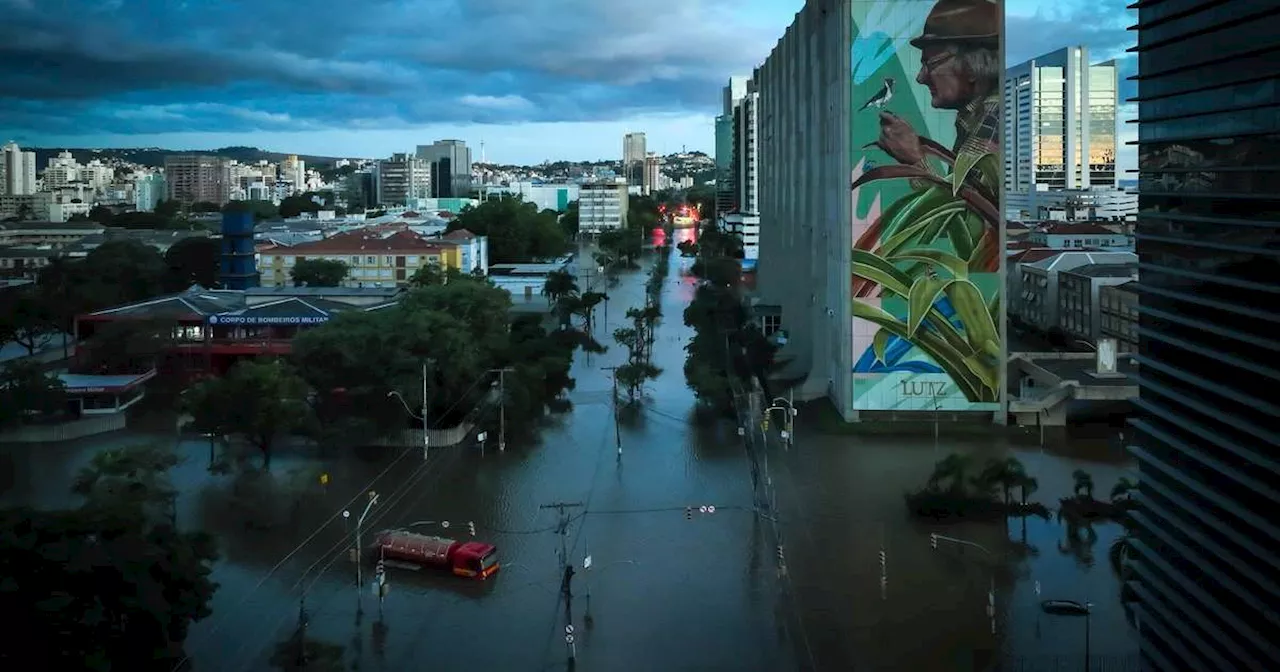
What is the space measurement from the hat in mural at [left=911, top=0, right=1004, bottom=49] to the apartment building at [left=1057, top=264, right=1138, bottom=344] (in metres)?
4.61

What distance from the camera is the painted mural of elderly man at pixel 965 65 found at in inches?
Result: 435

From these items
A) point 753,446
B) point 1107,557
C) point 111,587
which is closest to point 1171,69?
point 1107,557

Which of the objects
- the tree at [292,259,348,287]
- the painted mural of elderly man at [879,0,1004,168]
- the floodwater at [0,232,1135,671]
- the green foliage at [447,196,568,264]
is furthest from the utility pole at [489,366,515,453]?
the green foliage at [447,196,568,264]

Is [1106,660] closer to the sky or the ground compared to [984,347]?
closer to the ground

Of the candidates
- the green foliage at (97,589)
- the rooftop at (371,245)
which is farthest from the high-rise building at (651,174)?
the green foliage at (97,589)

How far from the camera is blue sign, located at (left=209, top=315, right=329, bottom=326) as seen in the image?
14148mm

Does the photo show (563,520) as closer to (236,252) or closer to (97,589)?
(97,589)

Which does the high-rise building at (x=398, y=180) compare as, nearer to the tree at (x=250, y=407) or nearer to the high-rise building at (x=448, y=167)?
the high-rise building at (x=448, y=167)

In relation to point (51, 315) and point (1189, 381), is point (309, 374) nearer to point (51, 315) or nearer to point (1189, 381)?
point (51, 315)

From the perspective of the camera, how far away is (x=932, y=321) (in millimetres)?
11242

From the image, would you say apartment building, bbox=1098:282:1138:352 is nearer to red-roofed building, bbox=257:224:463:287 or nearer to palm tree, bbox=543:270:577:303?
palm tree, bbox=543:270:577:303

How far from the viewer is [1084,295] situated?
50.5 feet

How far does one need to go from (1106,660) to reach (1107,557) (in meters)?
1.76

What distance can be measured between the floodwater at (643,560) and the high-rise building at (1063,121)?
31.4 metres
